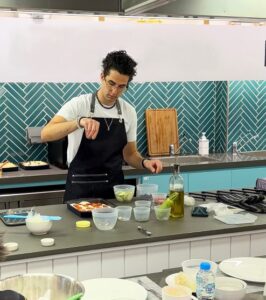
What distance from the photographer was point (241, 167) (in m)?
5.02

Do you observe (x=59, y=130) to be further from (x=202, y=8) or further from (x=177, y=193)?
(x=202, y=8)

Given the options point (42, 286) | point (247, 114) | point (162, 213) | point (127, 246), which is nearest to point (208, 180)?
point (247, 114)

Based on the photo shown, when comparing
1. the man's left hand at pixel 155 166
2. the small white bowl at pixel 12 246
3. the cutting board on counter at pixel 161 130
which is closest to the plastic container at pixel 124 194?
the man's left hand at pixel 155 166

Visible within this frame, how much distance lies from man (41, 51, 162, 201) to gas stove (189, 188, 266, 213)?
0.45m

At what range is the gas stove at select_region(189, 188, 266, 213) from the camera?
10.2ft

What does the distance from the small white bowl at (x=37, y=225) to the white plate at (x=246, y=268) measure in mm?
880

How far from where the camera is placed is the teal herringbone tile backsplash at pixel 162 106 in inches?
192

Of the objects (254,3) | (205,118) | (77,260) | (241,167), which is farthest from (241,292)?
(205,118)

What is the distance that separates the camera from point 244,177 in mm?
5031

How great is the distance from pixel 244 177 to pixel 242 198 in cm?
181

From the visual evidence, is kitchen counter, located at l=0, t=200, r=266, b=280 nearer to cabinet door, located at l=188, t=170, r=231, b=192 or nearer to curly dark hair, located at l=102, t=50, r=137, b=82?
curly dark hair, located at l=102, t=50, r=137, b=82

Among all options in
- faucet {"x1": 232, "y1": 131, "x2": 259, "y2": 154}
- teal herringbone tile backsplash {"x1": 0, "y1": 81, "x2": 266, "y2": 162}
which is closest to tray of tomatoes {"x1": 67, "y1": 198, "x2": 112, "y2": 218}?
teal herringbone tile backsplash {"x1": 0, "y1": 81, "x2": 266, "y2": 162}

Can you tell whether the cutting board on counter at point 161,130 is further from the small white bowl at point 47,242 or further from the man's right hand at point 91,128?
the small white bowl at point 47,242

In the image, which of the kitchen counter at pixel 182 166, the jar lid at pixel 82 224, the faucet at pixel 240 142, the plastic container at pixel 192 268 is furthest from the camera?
the faucet at pixel 240 142
